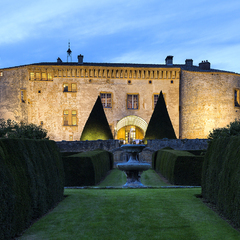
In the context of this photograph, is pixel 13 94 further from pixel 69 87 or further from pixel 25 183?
pixel 25 183

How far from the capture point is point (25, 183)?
470 cm

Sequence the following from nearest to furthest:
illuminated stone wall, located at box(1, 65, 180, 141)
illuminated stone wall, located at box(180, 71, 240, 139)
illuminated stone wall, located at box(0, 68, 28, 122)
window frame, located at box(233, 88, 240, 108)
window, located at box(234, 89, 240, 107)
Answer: illuminated stone wall, located at box(0, 68, 28, 122) < illuminated stone wall, located at box(1, 65, 180, 141) < illuminated stone wall, located at box(180, 71, 240, 139) < window frame, located at box(233, 88, 240, 108) < window, located at box(234, 89, 240, 107)

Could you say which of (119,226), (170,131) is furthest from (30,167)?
(170,131)

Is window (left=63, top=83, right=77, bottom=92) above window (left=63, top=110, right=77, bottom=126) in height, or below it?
above

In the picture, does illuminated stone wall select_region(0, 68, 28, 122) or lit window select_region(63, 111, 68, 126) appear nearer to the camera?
illuminated stone wall select_region(0, 68, 28, 122)

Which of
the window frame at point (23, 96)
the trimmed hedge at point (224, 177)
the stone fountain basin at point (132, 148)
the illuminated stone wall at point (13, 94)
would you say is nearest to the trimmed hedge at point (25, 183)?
the trimmed hedge at point (224, 177)

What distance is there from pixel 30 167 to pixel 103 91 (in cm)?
2603

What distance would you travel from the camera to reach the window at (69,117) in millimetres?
30250

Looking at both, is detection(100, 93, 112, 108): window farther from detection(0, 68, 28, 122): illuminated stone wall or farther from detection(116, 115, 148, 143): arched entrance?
detection(0, 68, 28, 122): illuminated stone wall

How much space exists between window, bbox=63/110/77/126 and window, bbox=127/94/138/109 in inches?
230

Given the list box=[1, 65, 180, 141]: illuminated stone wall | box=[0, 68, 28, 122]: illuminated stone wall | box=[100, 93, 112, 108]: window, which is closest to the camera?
box=[0, 68, 28, 122]: illuminated stone wall

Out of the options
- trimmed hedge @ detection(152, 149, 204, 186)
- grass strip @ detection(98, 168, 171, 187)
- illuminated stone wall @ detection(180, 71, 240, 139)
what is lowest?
grass strip @ detection(98, 168, 171, 187)

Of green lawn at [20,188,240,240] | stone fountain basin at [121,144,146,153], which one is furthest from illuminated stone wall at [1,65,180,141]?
green lawn at [20,188,240,240]

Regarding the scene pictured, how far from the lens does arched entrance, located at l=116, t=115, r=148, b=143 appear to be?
30.7 metres
